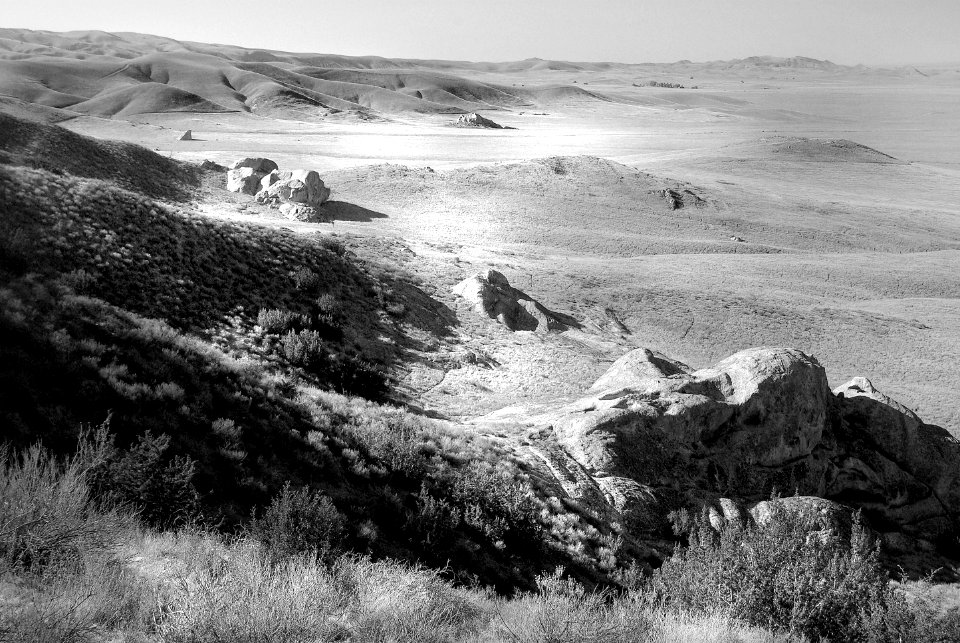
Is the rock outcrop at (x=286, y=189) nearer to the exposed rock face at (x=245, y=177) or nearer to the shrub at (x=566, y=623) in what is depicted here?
the exposed rock face at (x=245, y=177)

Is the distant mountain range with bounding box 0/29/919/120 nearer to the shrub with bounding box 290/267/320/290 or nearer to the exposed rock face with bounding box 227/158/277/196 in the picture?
the exposed rock face with bounding box 227/158/277/196

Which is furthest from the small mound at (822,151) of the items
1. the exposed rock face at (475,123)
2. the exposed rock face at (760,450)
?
the exposed rock face at (760,450)

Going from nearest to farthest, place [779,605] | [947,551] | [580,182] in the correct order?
1. [779,605]
2. [947,551]
3. [580,182]

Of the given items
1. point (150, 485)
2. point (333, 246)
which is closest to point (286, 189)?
point (333, 246)

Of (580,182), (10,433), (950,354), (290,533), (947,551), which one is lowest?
(947,551)

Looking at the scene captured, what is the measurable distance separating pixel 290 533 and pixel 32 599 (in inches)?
80.2

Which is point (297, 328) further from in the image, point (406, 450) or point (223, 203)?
point (223, 203)

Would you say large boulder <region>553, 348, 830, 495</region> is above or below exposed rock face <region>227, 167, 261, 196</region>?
below

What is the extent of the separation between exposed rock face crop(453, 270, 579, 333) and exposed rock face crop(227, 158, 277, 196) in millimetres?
15375

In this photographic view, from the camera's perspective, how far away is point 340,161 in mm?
45625

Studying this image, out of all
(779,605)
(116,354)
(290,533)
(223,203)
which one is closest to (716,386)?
(779,605)

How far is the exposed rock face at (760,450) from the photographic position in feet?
31.1

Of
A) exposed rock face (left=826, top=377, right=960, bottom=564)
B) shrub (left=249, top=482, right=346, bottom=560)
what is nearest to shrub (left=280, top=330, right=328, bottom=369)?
shrub (left=249, top=482, right=346, bottom=560)

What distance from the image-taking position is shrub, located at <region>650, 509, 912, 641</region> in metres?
5.32
